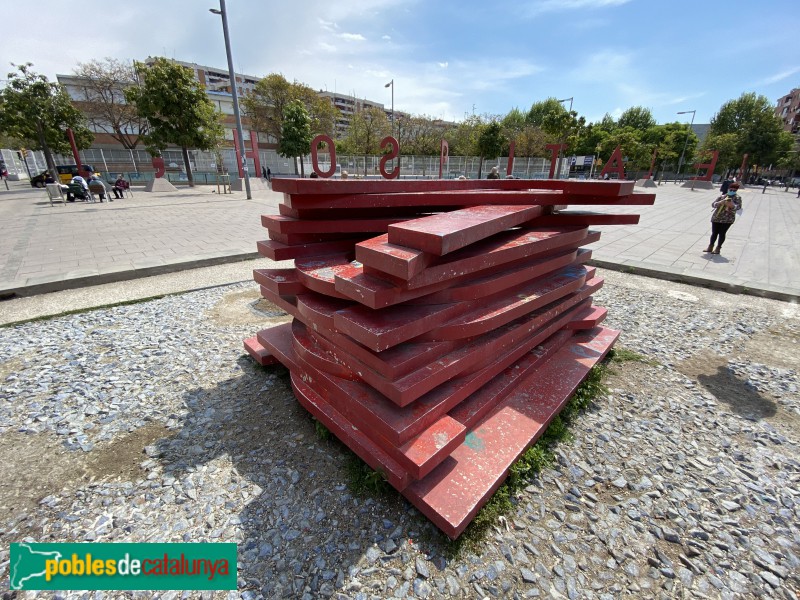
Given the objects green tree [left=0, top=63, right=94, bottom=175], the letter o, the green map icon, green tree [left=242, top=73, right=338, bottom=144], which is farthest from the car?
the green map icon

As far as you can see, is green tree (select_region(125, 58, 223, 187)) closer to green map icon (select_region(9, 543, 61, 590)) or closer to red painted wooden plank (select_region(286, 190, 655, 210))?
red painted wooden plank (select_region(286, 190, 655, 210))

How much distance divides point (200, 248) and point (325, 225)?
6888 millimetres

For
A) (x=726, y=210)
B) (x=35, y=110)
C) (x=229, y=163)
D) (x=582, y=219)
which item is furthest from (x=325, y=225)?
(x=229, y=163)

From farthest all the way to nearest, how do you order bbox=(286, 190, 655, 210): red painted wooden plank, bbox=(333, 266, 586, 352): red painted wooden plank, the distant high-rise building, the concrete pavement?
the distant high-rise building
the concrete pavement
bbox=(286, 190, 655, 210): red painted wooden plank
bbox=(333, 266, 586, 352): red painted wooden plank

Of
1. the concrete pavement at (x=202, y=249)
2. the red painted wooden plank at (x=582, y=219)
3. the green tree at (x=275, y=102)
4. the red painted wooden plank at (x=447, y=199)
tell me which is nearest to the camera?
the red painted wooden plank at (x=447, y=199)

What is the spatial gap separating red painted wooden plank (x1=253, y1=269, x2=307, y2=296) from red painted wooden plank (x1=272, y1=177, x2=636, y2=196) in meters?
0.66

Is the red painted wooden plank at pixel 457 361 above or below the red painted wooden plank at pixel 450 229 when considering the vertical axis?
below

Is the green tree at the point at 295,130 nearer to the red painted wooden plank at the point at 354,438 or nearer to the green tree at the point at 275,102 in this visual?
the green tree at the point at 275,102

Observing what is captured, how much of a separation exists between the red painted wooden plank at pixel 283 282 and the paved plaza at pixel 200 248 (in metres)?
5.08

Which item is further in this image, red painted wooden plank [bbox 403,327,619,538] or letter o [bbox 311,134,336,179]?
letter o [bbox 311,134,336,179]

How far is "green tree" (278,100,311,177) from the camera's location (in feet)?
123

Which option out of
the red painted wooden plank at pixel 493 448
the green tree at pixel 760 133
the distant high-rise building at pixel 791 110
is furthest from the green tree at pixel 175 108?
the distant high-rise building at pixel 791 110

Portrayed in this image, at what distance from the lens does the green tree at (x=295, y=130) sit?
123ft

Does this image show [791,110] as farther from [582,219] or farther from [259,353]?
[259,353]
